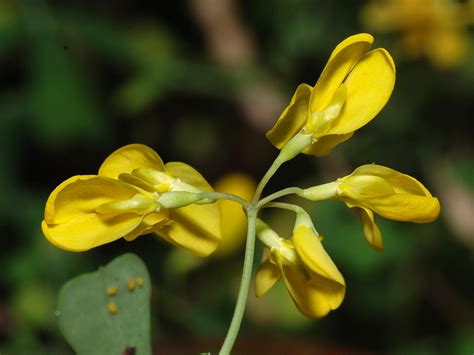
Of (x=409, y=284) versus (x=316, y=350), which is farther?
(x=409, y=284)

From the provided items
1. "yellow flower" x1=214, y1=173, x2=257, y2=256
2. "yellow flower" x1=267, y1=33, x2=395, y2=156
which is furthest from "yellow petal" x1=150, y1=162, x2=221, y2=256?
"yellow flower" x1=214, y1=173, x2=257, y2=256

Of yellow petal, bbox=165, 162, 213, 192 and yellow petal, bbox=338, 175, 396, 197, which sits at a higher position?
yellow petal, bbox=338, 175, 396, 197

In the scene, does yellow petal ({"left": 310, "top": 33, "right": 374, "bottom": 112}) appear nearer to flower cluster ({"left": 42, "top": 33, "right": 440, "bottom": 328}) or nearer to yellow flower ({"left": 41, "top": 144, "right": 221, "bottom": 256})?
flower cluster ({"left": 42, "top": 33, "right": 440, "bottom": 328})

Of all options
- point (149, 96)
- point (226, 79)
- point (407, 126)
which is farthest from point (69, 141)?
point (407, 126)

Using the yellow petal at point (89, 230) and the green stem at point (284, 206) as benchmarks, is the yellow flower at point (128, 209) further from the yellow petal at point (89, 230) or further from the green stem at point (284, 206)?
the green stem at point (284, 206)

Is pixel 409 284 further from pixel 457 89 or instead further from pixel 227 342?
pixel 227 342

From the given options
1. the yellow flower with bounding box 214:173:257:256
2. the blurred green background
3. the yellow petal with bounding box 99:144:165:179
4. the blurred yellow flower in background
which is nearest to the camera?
the yellow petal with bounding box 99:144:165:179
